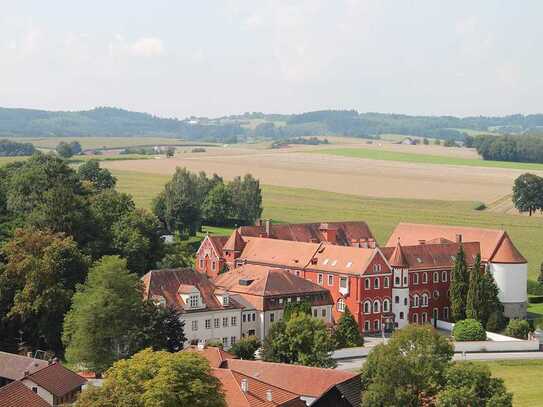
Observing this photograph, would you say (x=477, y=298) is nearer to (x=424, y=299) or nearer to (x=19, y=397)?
(x=424, y=299)

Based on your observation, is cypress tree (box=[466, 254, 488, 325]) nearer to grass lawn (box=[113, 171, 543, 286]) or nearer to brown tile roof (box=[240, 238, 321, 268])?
brown tile roof (box=[240, 238, 321, 268])

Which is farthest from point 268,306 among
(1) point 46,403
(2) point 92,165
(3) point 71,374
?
(2) point 92,165

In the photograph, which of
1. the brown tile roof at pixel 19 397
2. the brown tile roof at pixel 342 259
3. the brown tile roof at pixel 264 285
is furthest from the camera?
the brown tile roof at pixel 342 259

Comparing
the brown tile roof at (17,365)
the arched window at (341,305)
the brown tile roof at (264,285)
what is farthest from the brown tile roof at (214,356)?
the arched window at (341,305)

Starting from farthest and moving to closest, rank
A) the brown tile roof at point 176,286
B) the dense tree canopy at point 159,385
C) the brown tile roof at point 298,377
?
the brown tile roof at point 176,286 → the brown tile roof at point 298,377 → the dense tree canopy at point 159,385

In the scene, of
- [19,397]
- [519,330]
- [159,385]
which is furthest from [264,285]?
[159,385]

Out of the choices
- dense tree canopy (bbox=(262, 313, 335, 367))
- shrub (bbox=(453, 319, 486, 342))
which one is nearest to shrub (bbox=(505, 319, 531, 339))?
shrub (bbox=(453, 319, 486, 342))

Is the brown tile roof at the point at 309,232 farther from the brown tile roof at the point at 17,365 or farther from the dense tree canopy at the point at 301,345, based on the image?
the brown tile roof at the point at 17,365
